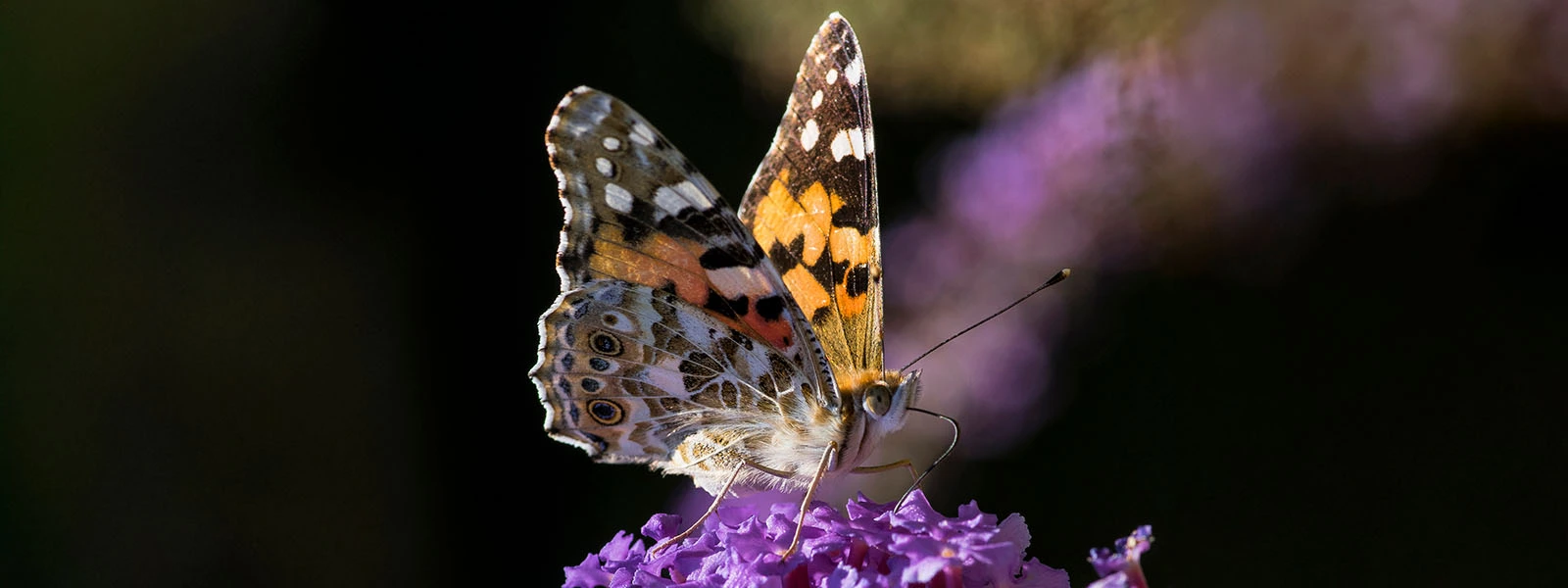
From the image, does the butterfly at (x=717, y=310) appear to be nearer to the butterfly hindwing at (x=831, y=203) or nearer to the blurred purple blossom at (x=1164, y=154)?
the butterfly hindwing at (x=831, y=203)

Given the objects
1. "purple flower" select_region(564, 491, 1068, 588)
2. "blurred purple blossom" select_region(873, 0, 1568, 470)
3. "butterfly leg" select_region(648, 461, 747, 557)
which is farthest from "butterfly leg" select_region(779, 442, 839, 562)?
"blurred purple blossom" select_region(873, 0, 1568, 470)

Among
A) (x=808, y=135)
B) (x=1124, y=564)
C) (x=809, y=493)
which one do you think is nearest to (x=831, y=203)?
(x=808, y=135)

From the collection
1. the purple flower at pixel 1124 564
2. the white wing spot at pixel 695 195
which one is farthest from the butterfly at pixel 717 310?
the purple flower at pixel 1124 564

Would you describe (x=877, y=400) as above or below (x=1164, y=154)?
below

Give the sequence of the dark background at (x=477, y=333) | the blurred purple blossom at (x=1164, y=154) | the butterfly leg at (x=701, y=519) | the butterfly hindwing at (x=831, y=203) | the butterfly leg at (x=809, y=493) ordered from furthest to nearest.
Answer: the dark background at (x=477, y=333)
the blurred purple blossom at (x=1164, y=154)
the butterfly hindwing at (x=831, y=203)
the butterfly leg at (x=701, y=519)
the butterfly leg at (x=809, y=493)

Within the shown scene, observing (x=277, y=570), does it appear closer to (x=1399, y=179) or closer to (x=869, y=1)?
(x=869, y=1)

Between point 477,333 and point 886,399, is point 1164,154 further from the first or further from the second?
point 477,333

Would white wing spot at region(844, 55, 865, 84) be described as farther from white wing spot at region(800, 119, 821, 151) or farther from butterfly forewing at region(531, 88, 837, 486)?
butterfly forewing at region(531, 88, 837, 486)

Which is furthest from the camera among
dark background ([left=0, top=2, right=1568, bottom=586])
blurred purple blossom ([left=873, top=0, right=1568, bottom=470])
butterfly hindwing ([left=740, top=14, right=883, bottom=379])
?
dark background ([left=0, top=2, right=1568, bottom=586])
